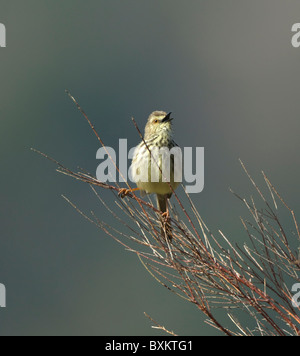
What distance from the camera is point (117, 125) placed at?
130250 millimetres

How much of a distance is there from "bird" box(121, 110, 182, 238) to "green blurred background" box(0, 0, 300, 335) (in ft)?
182

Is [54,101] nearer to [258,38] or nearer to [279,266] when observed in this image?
[258,38]

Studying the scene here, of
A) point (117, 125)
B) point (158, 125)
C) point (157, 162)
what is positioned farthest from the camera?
point (117, 125)

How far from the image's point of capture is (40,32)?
7539 inches

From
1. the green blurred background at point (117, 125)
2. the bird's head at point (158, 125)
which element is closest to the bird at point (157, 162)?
the bird's head at point (158, 125)

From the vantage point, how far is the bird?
333 inches

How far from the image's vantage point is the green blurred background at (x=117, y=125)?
9912 centimetres

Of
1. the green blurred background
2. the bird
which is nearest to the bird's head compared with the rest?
the bird

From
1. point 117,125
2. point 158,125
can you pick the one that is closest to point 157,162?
point 158,125

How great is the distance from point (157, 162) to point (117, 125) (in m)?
122

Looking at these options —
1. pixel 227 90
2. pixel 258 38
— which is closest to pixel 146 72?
pixel 227 90

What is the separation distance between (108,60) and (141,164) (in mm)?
167292

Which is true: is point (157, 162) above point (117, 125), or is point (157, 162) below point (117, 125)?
below

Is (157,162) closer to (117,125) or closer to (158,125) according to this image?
(158,125)
